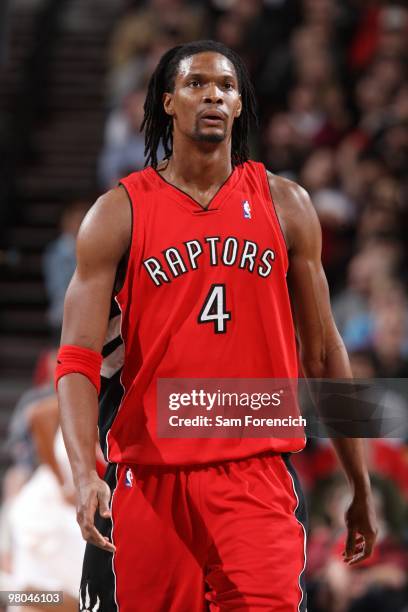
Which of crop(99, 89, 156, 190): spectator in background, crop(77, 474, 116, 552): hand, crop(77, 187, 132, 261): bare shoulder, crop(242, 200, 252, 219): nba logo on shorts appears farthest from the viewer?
crop(99, 89, 156, 190): spectator in background

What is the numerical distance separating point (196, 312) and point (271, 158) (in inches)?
204

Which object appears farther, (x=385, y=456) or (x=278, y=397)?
(x=385, y=456)

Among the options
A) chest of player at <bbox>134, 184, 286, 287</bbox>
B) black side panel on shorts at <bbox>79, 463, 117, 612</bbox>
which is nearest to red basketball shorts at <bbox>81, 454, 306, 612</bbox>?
black side panel on shorts at <bbox>79, 463, 117, 612</bbox>

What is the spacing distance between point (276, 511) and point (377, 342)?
3.58 m

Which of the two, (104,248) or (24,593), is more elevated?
(104,248)

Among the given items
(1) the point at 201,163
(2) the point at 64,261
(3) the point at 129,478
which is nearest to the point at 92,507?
(3) the point at 129,478

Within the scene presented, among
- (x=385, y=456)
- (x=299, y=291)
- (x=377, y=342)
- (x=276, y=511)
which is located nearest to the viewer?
(x=276, y=511)

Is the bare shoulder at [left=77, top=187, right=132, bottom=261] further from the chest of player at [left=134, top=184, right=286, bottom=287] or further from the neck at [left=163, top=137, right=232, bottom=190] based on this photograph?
the neck at [left=163, top=137, right=232, bottom=190]

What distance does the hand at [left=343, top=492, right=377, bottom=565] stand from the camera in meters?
3.86

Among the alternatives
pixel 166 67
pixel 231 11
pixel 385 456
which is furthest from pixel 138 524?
pixel 231 11

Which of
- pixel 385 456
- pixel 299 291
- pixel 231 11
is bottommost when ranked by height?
pixel 385 456

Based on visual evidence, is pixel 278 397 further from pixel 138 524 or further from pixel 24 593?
pixel 24 593

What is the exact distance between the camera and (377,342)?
23.0 ft

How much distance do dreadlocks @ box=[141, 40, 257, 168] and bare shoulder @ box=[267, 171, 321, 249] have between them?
8.7 inches
